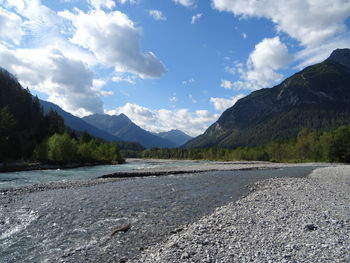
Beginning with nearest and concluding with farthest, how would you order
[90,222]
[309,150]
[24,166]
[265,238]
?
[265,238]
[90,222]
[24,166]
[309,150]

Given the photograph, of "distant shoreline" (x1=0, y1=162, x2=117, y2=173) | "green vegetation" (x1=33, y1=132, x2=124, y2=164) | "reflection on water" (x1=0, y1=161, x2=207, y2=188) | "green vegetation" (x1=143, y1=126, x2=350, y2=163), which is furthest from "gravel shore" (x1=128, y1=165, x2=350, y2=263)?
"green vegetation" (x1=143, y1=126, x2=350, y2=163)

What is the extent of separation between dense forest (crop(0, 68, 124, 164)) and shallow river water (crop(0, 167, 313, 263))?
244 feet

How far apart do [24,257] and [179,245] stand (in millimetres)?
7572

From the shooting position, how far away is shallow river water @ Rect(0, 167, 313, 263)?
14.1m

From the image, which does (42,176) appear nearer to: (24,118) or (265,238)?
(265,238)

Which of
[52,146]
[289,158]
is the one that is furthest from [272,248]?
[289,158]

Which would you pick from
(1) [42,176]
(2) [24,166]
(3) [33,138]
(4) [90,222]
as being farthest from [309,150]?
(4) [90,222]

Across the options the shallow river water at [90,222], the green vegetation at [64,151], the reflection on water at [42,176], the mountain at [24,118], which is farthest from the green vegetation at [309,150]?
the mountain at [24,118]

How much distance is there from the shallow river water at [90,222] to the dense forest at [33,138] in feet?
244

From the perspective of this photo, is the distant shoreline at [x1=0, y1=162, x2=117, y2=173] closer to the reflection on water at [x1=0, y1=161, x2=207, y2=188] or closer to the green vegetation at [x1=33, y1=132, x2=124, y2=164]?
the green vegetation at [x1=33, y1=132, x2=124, y2=164]

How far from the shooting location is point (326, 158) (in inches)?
4941

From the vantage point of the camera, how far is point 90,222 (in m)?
19.5

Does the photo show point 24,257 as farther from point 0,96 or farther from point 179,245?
point 0,96

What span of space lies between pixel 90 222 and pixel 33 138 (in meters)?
129
